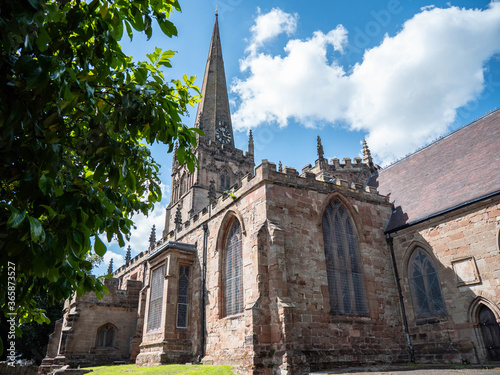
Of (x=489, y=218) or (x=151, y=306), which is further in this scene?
(x=151, y=306)

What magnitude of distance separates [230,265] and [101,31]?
554 inches

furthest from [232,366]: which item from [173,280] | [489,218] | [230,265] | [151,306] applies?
[489,218]

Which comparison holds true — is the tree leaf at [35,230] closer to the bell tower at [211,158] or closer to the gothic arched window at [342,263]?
the gothic arched window at [342,263]

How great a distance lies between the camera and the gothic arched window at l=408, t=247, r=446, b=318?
1477 centimetres

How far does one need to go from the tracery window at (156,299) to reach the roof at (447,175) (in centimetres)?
1148

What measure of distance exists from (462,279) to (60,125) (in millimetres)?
14657

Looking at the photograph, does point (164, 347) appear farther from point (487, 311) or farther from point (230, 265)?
point (487, 311)

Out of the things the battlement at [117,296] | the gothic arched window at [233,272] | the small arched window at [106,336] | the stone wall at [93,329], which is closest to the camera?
the gothic arched window at [233,272]

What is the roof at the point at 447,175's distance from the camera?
49.0 feet

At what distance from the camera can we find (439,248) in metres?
15.0

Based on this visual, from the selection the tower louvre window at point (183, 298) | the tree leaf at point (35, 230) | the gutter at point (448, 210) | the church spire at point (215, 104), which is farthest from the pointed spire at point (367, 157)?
the church spire at point (215, 104)

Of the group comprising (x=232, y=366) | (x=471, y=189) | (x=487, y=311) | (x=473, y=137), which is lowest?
(x=232, y=366)

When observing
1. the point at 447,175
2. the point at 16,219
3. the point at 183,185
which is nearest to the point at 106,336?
the point at 447,175

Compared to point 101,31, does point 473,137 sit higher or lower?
higher
